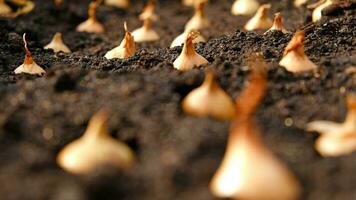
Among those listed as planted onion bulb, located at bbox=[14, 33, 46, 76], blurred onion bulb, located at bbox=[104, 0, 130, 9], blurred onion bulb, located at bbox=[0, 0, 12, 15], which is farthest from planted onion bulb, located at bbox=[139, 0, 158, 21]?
planted onion bulb, located at bbox=[14, 33, 46, 76]

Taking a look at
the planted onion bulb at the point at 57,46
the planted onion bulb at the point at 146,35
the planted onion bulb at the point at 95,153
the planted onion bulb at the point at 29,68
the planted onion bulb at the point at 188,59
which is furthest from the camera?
the planted onion bulb at the point at 146,35

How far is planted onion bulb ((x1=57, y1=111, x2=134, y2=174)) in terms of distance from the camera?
1.81 metres

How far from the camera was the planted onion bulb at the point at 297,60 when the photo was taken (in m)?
2.50

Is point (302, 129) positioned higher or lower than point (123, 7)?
lower

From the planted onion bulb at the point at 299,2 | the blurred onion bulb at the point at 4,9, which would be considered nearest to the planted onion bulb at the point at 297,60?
the planted onion bulb at the point at 299,2

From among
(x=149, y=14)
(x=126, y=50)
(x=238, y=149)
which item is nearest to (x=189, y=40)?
(x=126, y=50)

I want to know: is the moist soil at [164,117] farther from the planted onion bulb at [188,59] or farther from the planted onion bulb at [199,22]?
the planted onion bulb at [199,22]

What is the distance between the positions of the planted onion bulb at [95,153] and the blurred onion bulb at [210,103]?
319mm

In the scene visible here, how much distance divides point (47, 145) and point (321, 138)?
0.89 metres

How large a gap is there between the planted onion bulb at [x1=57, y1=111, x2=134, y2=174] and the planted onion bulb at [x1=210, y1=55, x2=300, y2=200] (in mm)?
305

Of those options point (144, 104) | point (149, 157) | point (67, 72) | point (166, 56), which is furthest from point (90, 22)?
point (149, 157)

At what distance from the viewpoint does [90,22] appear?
441 cm

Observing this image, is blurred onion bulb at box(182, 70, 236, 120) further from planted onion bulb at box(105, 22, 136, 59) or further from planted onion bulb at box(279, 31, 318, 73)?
planted onion bulb at box(105, 22, 136, 59)

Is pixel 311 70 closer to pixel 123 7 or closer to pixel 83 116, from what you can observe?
pixel 83 116
